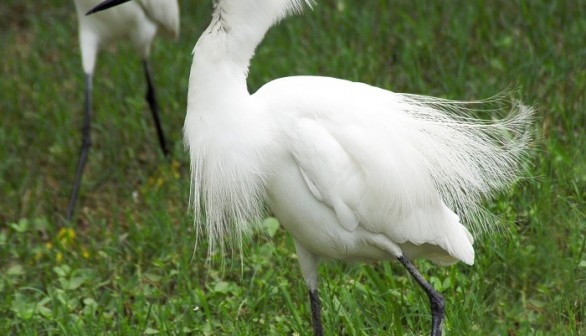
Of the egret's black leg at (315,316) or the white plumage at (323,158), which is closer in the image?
the white plumage at (323,158)

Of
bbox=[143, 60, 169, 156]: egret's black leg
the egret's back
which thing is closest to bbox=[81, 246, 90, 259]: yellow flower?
bbox=[143, 60, 169, 156]: egret's black leg

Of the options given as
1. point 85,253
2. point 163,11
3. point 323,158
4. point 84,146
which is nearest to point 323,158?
point 323,158

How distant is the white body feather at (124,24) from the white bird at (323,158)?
244 cm

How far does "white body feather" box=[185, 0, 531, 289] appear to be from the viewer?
2951 millimetres

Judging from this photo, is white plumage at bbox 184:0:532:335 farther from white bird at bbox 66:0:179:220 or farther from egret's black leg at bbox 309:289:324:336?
white bird at bbox 66:0:179:220

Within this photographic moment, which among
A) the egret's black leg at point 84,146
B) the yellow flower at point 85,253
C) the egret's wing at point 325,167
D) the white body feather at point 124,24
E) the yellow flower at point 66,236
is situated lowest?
the yellow flower at point 85,253

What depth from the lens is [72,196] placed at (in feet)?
16.6

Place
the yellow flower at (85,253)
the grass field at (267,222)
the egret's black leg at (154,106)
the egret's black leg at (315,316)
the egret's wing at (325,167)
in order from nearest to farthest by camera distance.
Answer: the egret's wing at (325,167) → the egret's black leg at (315,316) → the grass field at (267,222) → the yellow flower at (85,253) → the egret's black leg at (154,106)

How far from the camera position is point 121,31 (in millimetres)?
5527

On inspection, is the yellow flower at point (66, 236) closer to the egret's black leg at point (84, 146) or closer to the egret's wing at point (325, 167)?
the egret's black leg at point (84, 146)

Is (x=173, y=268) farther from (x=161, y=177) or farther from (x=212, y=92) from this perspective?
(x=212, y=92)

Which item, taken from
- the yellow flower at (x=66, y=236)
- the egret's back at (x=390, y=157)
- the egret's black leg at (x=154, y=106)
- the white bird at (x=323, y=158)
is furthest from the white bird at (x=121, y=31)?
the egret's back at (x=390, y=157)

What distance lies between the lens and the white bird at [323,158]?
2.95 m

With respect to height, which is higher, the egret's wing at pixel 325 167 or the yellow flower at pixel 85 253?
the egret's wing at pixel 325 167
